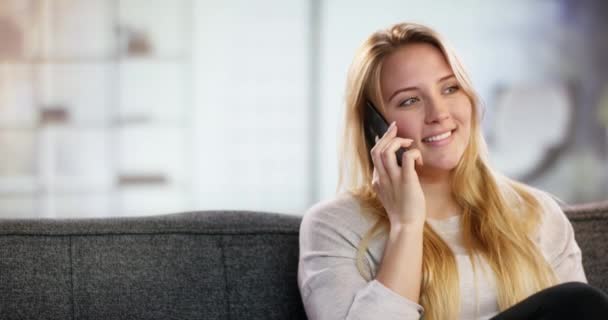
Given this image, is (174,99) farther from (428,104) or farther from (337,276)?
(337,276)

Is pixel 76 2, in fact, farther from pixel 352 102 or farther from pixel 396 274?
pixel 396 274

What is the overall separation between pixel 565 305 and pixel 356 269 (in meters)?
0.42

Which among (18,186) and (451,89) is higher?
(451,89)

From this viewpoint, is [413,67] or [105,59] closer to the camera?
[413,67]

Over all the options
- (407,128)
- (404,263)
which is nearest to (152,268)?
(404,263)

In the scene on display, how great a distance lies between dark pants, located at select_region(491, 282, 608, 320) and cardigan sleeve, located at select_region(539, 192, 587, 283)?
344 millimetres

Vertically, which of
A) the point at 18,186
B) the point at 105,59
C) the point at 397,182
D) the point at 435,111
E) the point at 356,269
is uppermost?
the point at 435,111

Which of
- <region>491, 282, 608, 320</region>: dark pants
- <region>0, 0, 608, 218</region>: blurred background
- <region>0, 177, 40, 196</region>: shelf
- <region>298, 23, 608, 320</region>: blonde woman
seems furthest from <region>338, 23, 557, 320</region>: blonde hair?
<region>0, 177, 40, 196</region>: shelf

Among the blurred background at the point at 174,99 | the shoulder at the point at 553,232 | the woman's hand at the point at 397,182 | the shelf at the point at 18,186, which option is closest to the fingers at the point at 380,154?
the woman's hand at the point at 397,182

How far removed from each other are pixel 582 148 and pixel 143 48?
98.5 inches

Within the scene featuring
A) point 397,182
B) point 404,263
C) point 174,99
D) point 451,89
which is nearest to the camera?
point 404,263

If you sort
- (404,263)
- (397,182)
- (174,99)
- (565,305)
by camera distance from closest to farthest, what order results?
(565,305), (404,263), (397,182), (174,99)

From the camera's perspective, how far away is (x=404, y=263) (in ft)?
5.30

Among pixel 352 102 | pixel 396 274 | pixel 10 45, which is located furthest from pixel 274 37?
pixel 396 274
